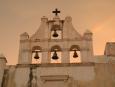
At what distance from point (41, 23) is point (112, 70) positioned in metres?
4.76

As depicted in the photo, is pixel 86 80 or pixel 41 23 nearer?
pixel 86 80

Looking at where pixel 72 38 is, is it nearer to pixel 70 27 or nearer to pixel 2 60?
pixel 70 27

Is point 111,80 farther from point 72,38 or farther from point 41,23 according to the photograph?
point 41,23

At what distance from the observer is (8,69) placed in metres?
21.7

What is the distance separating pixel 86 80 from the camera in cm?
2098

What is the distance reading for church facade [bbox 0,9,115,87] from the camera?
68.8 feet

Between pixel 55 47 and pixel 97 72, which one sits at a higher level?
pixel 55 47

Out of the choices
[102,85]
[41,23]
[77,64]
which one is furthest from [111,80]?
[41,23]

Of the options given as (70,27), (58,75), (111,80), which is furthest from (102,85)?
(70,27)

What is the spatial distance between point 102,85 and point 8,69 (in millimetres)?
5139

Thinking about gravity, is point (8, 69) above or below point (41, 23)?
below

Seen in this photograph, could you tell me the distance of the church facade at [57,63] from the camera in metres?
21.0

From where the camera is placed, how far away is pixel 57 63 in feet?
70.1

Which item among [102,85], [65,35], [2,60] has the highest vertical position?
[65,35]
